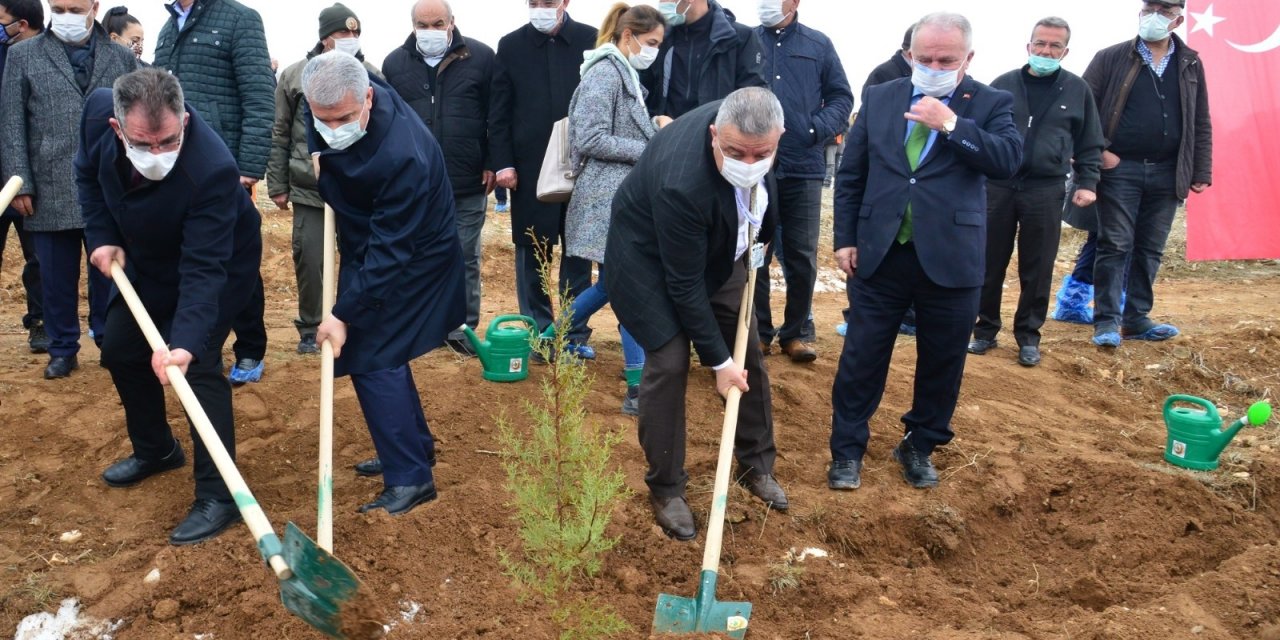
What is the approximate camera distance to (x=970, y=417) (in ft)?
19.2

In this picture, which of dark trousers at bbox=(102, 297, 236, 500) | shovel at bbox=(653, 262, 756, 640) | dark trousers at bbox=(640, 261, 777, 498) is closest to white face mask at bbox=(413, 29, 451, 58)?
dark trousers at bbox=(102, 297, 236, 500)

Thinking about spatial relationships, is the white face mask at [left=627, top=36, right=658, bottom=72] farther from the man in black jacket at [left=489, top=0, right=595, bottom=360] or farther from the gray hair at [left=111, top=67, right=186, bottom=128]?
the gray hair at [left=111, top=67, right=186, bottom=128]

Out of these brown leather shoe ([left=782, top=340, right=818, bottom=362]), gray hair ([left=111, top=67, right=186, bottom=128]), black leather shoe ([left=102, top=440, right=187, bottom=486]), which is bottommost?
black leather shoe ([left=102, top=440, right=187, bottom=486])

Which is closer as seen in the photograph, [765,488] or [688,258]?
[688,258]

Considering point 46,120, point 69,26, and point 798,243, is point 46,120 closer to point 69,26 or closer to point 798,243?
point 69,26

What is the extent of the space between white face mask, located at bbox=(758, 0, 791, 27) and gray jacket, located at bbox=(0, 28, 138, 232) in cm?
368

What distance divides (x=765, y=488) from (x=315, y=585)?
2017 mm

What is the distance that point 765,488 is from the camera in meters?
4.52

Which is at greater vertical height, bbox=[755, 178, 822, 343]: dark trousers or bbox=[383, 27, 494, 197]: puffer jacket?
bbox=[383, 27, 494, 197]: puffer jacket

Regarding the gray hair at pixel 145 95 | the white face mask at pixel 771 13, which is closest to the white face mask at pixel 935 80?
the white face mask at pixel 771 13

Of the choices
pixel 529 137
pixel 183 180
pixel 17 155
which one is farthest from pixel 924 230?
pixel 17 155

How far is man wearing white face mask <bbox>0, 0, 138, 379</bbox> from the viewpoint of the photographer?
18.2 ft

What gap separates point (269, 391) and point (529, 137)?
2.04 meters

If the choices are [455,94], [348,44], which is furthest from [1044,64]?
[348,44]
